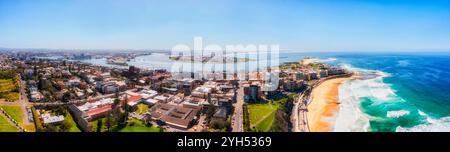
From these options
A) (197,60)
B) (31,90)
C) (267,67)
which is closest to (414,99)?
(267,67)

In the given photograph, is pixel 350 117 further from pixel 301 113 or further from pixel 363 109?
pixel 301 113

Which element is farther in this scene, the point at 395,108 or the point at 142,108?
the point at 395,108

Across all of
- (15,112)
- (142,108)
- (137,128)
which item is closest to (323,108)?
(142,108)

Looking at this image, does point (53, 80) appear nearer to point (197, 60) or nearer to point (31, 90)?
point (31, 90)

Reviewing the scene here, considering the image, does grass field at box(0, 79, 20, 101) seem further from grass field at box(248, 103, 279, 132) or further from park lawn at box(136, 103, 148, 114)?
grass field at box(248, 103, 279, 132)

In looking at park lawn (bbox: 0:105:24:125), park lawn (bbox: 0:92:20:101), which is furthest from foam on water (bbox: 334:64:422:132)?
park lawn (bbox: 0:92:20:101)

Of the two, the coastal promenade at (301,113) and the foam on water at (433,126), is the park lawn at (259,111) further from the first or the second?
the foam on water at (433,126)

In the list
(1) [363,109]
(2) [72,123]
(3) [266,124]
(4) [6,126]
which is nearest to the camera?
(4) [6,126]
